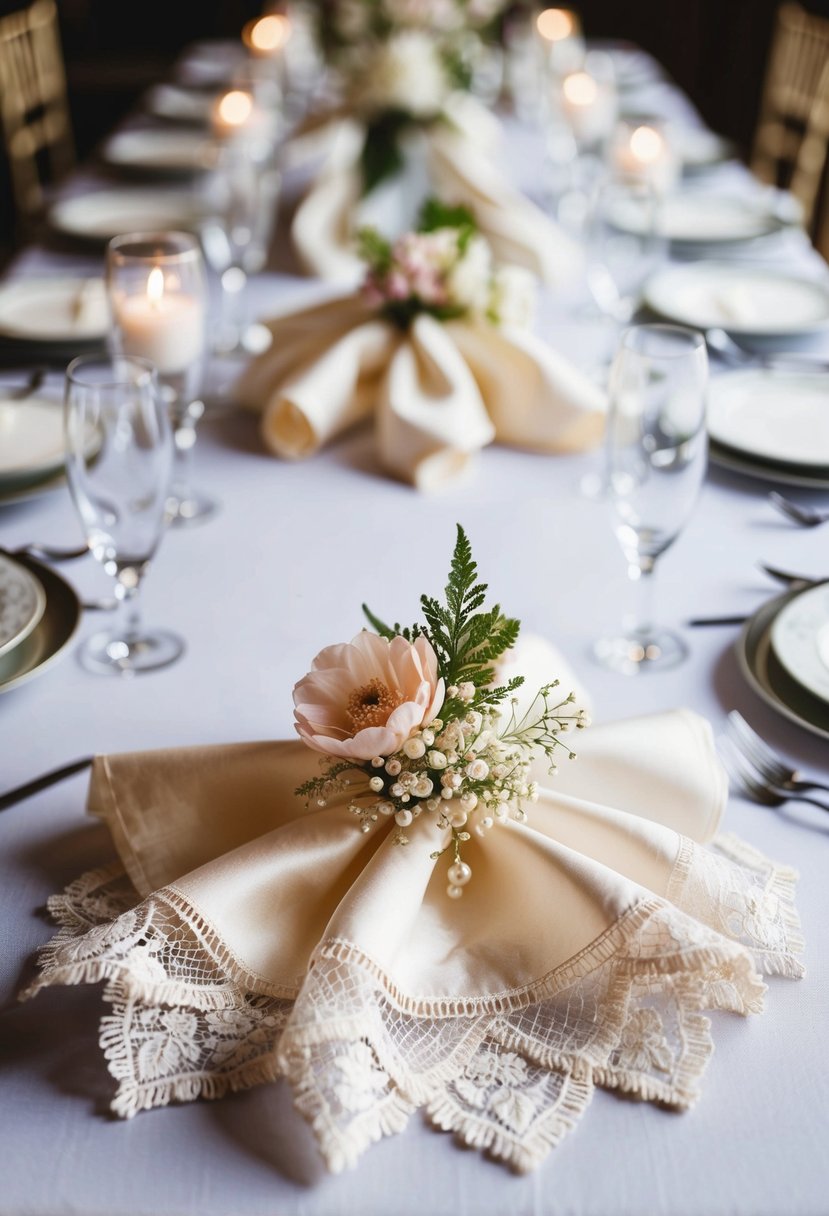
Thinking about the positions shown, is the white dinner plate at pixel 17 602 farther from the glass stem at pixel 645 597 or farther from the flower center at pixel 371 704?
the glass stem at pixel 645 597

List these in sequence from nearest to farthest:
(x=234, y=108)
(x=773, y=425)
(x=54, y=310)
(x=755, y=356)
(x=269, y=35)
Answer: (x=773, y=425) → (x=755, y=356) → (x=54, y=310) → (x=234, y=108) → (x=269, y=35)

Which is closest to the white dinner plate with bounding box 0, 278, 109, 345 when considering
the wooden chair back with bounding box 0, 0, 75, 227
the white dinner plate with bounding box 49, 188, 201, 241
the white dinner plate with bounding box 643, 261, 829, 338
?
the white dinner plate with bounding box 49, 188, 201, 241

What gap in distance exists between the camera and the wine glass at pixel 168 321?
1.31 meters

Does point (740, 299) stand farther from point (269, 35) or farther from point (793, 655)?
point (269, 35)

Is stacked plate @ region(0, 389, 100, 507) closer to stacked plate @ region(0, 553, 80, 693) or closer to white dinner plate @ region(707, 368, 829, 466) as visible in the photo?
stacked plate @ region(0, 553, 80, 693)

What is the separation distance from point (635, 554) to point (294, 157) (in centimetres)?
177

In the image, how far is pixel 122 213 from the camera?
233 centimetres

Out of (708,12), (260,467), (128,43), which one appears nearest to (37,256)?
(260,467)

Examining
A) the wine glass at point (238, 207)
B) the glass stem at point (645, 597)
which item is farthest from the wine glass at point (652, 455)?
the wine glass at point (238, 207)

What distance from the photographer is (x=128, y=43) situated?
651 cm

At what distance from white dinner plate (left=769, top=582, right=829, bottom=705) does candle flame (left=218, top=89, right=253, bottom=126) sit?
1.34 m

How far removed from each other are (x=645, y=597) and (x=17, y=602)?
538mm

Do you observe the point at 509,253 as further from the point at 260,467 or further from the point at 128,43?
the point at 128,43

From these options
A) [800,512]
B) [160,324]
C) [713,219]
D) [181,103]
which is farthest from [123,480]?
[181,103]
